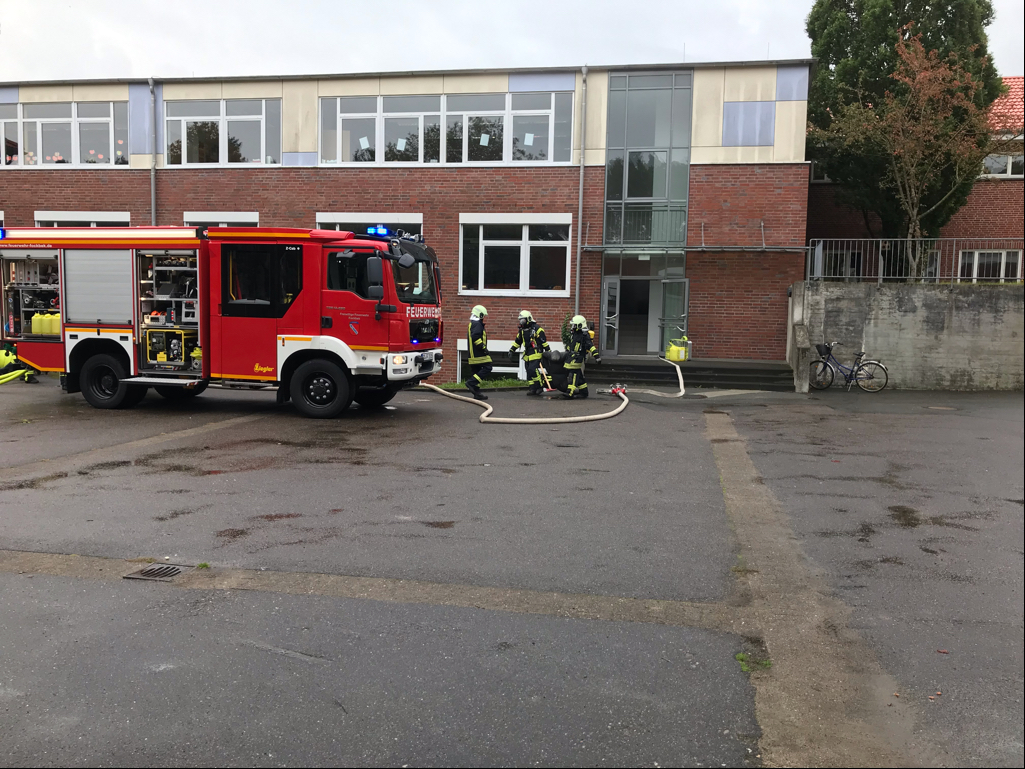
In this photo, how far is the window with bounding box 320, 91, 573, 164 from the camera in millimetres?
20828

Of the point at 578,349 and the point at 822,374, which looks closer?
the point at 578,349

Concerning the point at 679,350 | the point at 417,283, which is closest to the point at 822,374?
the point at 679,350

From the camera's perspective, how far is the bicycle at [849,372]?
1730cm

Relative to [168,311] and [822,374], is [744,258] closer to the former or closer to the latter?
[822,374]

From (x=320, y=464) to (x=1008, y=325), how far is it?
8.80 m

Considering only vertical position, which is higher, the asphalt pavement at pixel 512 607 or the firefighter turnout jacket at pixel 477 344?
the firefighter turnout jacket at pixel 477 344

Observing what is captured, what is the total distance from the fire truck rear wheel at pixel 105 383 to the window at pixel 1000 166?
744 inches

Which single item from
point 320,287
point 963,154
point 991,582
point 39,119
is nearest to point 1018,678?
point 991,582

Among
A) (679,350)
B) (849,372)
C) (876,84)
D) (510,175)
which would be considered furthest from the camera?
(876,84)

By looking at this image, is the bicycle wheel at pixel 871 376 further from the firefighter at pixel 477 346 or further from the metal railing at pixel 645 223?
the firefighter at pixel 477 346

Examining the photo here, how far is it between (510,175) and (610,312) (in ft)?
14.0

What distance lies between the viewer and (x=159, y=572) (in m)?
5.54

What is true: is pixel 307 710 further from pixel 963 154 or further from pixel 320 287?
pixel 963 154

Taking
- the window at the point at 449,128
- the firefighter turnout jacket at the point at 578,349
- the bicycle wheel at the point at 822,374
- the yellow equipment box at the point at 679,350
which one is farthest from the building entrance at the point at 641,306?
the firefighter turnout jacket at the point at 578,349
